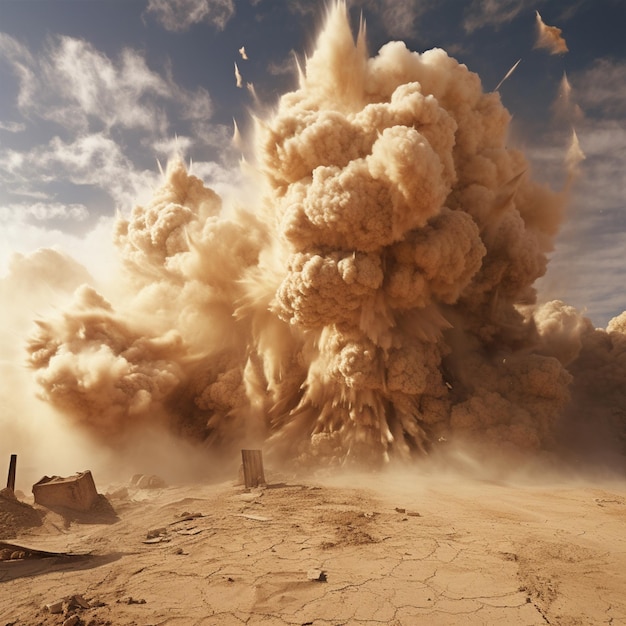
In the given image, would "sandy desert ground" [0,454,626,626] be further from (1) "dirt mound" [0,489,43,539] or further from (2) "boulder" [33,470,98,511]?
(2) "boulder" [33,470,98,511]

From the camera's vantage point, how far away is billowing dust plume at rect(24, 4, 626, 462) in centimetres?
1927

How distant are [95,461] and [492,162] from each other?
76.0 feet

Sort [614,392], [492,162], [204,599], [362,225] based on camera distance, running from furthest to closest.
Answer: [614,392] < [492,162] < [362,225] < [204,599]

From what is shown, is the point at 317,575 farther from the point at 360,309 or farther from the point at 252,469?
the point at 360,309

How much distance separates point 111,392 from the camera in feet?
67.6

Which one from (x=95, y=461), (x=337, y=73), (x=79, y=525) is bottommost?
(x=79, y=525)

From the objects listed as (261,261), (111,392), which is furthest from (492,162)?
(111,392)

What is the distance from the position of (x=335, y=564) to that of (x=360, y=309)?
13011 mm

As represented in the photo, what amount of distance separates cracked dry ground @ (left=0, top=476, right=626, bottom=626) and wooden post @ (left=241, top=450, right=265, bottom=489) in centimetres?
242

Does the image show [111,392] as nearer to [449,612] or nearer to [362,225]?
[362,225]

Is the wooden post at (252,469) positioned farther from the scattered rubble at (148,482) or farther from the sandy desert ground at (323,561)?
the scattered rubble at (148,482)

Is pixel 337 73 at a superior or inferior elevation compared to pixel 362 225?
superior

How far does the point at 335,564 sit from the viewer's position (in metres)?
7.81

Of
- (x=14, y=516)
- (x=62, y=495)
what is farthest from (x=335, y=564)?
(x=62, y=495)
